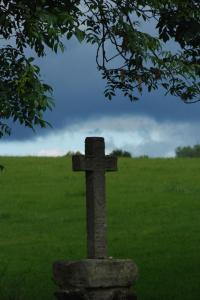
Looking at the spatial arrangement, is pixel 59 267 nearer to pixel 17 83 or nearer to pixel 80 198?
pixel 17 83

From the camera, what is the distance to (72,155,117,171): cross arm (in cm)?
1527

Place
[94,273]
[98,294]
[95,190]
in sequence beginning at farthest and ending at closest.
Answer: [95,190], [98,294], [94,273]

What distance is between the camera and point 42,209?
3953 centimetres

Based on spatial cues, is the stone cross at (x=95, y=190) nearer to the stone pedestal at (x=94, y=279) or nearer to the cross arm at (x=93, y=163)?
the cross arm at (x=93, y=163)

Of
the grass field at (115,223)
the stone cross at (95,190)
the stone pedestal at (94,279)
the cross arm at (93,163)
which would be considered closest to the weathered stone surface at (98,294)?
the stone pedestal at (94,279)

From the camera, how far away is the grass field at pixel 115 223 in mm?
23234

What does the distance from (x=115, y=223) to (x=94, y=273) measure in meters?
20.5

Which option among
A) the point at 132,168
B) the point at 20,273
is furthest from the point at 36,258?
the point at 132,168

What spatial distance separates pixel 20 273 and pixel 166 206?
14483 mm

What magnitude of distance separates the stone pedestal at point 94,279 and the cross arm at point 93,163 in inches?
58.2

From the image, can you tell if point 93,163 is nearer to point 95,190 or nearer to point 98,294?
point 95,190

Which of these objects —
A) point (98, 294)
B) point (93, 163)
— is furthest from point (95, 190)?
point (98, 294)

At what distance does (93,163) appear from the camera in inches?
607

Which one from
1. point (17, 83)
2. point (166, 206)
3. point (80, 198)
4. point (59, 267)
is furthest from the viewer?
point (80, 198)
